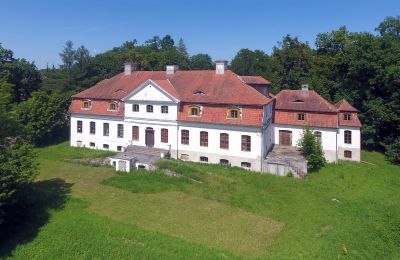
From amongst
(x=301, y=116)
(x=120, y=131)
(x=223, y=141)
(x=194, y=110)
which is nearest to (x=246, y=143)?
(x=223, y=141)

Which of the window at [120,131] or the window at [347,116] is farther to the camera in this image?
the window at [120,131]

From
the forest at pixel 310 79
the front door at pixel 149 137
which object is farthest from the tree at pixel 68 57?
the front door at pixel 149 137

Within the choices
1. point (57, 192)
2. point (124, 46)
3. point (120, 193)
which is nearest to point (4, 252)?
point (57, 192)

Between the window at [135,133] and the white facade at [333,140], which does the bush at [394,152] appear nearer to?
the white facade at [333,140]

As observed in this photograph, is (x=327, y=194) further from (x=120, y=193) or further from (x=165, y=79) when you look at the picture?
(x=165, y=79)

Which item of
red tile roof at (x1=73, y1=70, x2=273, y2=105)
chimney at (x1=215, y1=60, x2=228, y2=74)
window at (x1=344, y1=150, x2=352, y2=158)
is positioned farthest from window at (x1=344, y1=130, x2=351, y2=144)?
chimney at (x1=215, y1=60, x2=228, y2=74)

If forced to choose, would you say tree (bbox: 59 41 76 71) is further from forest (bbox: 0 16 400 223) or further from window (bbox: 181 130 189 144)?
window (bbox: 181 130 189 144)

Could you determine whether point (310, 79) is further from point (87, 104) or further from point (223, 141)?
point (87, 104)
